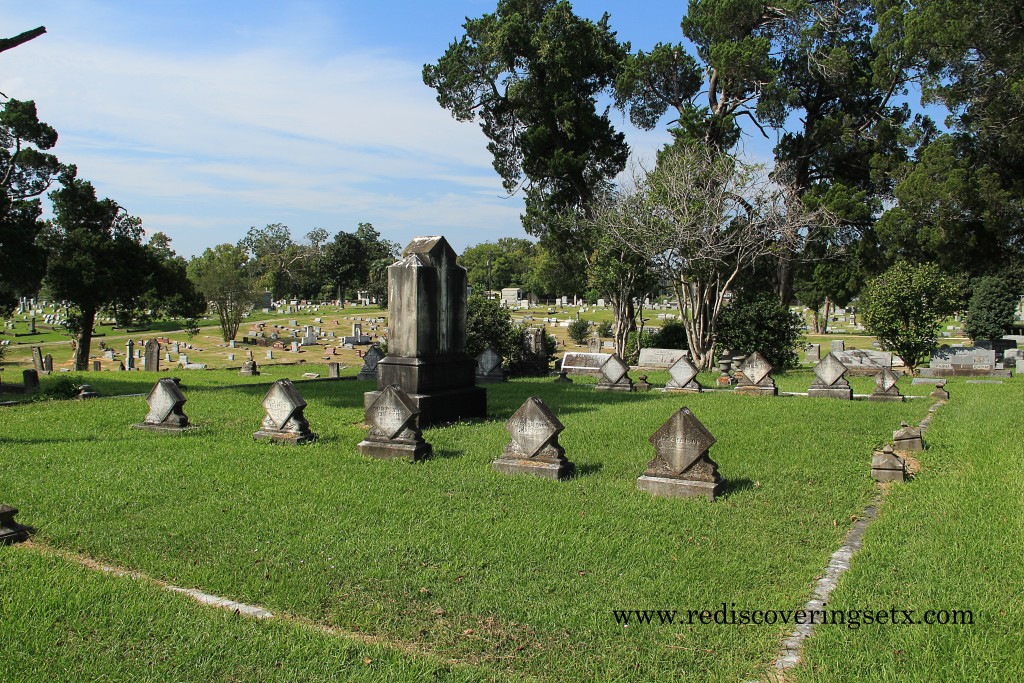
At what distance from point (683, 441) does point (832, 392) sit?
8.99 m

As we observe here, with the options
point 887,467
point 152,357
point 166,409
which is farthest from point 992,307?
point 152,357

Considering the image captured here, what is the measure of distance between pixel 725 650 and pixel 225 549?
3570 millimetres

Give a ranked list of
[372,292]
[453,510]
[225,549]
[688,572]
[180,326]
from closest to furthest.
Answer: [688,572], [225,549], [453,510], [180,326], [372,292]

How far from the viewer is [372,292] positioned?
8175 centimetres

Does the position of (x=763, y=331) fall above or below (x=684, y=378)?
above

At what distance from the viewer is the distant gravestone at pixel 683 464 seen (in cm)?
677

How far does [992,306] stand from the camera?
28.8 metres

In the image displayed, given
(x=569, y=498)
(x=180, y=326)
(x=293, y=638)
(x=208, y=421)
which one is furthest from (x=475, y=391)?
(x=180, y=326)

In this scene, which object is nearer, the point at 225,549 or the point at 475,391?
the point at 225,549

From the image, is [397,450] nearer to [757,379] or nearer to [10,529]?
[10,529]

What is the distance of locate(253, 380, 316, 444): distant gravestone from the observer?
361 inches

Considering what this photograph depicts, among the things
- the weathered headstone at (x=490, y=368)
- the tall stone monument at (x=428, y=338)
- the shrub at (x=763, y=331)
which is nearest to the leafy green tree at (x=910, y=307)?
the shrub at (x=763, y=331)

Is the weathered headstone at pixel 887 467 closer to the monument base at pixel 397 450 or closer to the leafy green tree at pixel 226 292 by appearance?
the monument base at pixel 397 450

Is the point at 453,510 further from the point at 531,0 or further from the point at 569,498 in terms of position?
the point at 531,0
